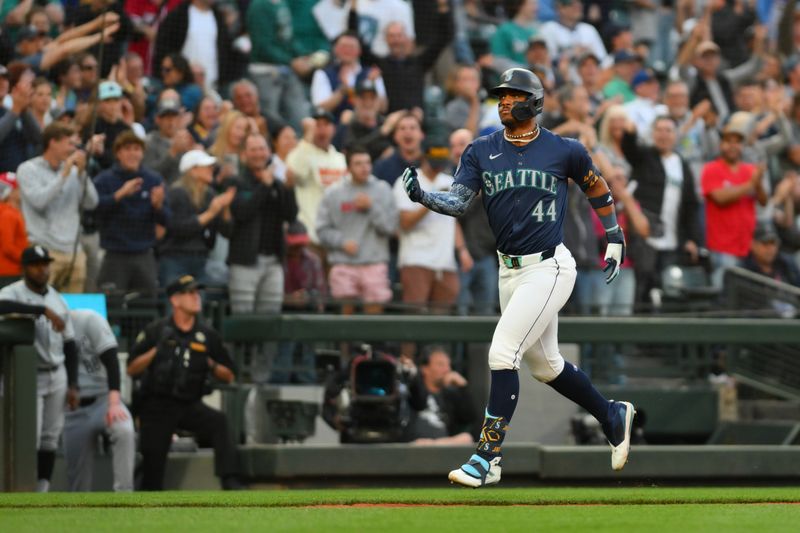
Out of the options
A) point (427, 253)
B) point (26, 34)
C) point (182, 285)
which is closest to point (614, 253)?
point (182, 285)

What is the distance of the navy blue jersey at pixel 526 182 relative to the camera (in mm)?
8141

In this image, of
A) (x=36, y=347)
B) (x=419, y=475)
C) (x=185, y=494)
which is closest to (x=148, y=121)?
(x=36, y=347)

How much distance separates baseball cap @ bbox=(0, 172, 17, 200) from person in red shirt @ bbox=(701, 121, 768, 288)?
20.9 ft

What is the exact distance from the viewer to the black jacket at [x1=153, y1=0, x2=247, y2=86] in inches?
572

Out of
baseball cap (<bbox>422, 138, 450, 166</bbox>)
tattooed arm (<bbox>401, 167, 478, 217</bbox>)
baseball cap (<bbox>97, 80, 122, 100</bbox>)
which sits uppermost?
baseball cap (<bbox>97, 80, 122, 100</bbox>)

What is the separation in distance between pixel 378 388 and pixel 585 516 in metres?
4.17

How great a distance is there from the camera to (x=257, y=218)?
489 inches

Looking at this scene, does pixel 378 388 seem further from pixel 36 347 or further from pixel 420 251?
pixel 36 347

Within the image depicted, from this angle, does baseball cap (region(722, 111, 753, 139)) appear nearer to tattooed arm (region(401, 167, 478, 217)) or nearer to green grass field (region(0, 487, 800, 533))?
green grass field (region(0, 487, 800, 533))

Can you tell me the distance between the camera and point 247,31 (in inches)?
591

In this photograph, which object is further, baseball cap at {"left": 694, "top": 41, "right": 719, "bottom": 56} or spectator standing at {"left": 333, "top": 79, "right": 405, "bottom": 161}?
baseball cap at {"left": 694, "top": 41, "right": 719, "bottom": 56}

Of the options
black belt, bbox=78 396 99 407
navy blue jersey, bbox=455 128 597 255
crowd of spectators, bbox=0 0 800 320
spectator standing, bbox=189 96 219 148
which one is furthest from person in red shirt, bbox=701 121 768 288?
navy blue jersey, bbox=455 128 597 255

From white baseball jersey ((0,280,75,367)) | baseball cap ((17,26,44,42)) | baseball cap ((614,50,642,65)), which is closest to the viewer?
white baseball jersey ((0,280,75,367))

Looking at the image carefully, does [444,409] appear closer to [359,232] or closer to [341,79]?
[359,232]
